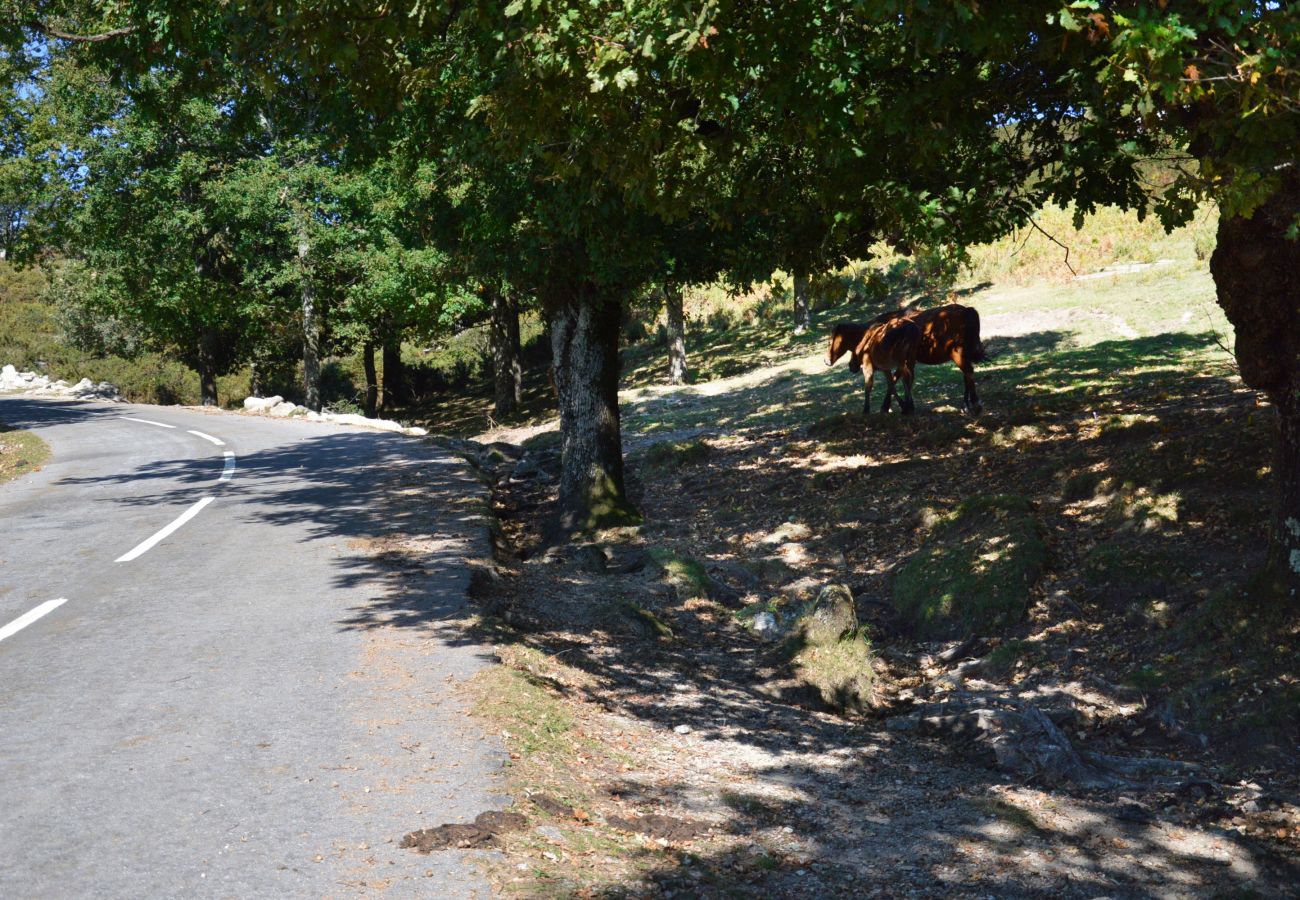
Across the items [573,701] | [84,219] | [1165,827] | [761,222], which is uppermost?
[84,219]

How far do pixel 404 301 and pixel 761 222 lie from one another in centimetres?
2275

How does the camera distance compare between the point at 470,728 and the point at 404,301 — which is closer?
the point at 470,728

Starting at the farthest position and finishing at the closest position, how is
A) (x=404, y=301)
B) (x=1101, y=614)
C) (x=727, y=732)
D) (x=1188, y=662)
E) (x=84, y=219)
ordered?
(x=404, y=301)
(x=84, y=219)
(x=1101, y=614)
(x=1188, y=662)
(x=727, y=732)

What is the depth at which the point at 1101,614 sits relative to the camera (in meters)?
10.2

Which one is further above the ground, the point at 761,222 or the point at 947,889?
the point at 761,222

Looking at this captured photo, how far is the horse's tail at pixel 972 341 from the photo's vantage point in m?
18.5

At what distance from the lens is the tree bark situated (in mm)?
42594

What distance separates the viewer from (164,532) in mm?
13383

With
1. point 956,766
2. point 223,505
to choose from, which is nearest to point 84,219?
point 223,505

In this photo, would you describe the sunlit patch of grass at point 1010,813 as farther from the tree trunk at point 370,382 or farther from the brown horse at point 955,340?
the tree trunk at point 370,382

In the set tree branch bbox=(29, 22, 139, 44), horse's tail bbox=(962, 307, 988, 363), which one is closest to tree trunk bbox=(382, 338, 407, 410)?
horse's tail bbox=(962, 307, 988, 363)

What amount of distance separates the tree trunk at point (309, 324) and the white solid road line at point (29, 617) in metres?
28.1

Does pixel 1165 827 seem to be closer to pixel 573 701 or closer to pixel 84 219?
pixel 573 701

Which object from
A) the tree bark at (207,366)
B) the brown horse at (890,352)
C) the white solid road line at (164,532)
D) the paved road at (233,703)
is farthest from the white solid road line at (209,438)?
the tree bark at (207,366)
